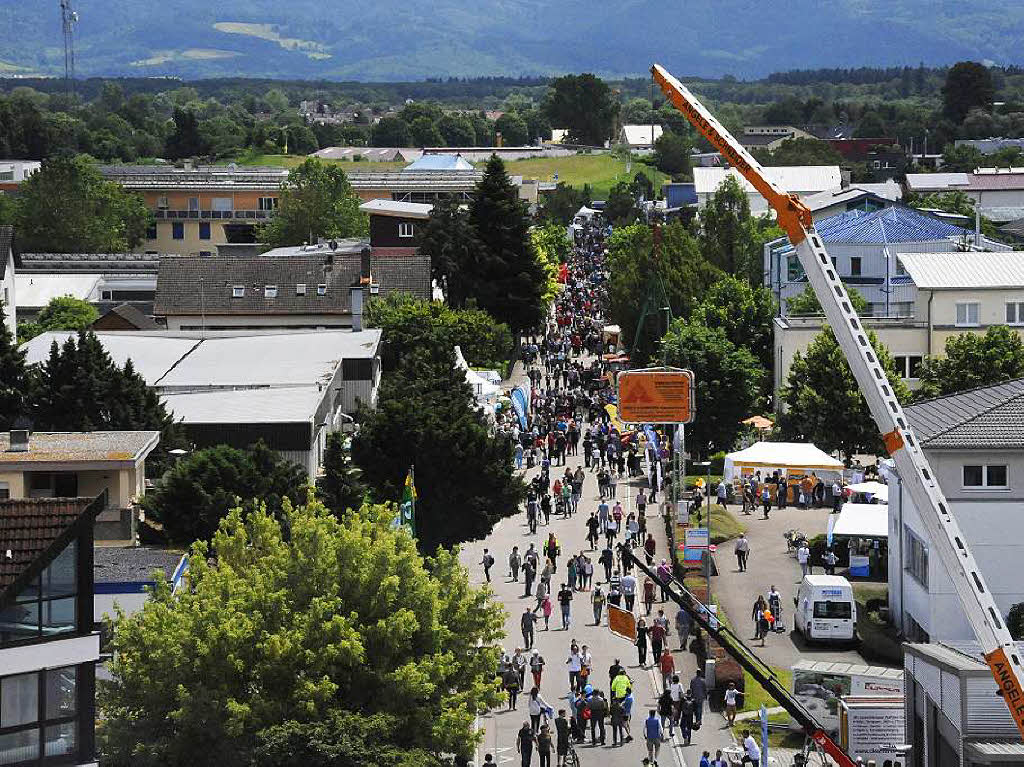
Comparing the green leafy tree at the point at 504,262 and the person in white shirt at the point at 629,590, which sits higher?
the green leafy tree at the point at 504,262

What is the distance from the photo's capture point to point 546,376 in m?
80.5

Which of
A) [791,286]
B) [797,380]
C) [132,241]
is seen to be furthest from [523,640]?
[132,241]

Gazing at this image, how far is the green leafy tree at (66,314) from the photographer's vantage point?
83750mm

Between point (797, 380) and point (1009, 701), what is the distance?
4171cm

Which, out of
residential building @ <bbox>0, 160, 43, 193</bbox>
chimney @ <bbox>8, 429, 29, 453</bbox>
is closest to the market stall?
chimney @ <bbox>8, 429, 29, 453</bbox>

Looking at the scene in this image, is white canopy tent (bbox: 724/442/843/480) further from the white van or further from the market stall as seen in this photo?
the white van

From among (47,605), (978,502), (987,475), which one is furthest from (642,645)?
(47,605)

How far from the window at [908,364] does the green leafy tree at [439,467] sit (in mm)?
27323

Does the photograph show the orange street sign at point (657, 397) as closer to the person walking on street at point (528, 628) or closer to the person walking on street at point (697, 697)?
the person walking on street at point (528, 628)

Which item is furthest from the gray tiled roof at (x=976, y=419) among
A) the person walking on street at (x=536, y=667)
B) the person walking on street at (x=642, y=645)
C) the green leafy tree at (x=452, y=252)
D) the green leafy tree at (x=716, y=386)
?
the green leafy tree at (x=452, y=252)

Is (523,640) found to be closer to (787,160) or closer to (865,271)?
(865,271)

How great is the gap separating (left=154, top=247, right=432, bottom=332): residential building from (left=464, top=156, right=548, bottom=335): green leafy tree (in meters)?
10.7

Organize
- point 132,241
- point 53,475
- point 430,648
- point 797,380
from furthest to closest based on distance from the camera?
point 132,241
point 797,380
point 53,475
point 430,648

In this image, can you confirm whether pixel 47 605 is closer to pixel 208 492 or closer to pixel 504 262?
pixel 208 492
